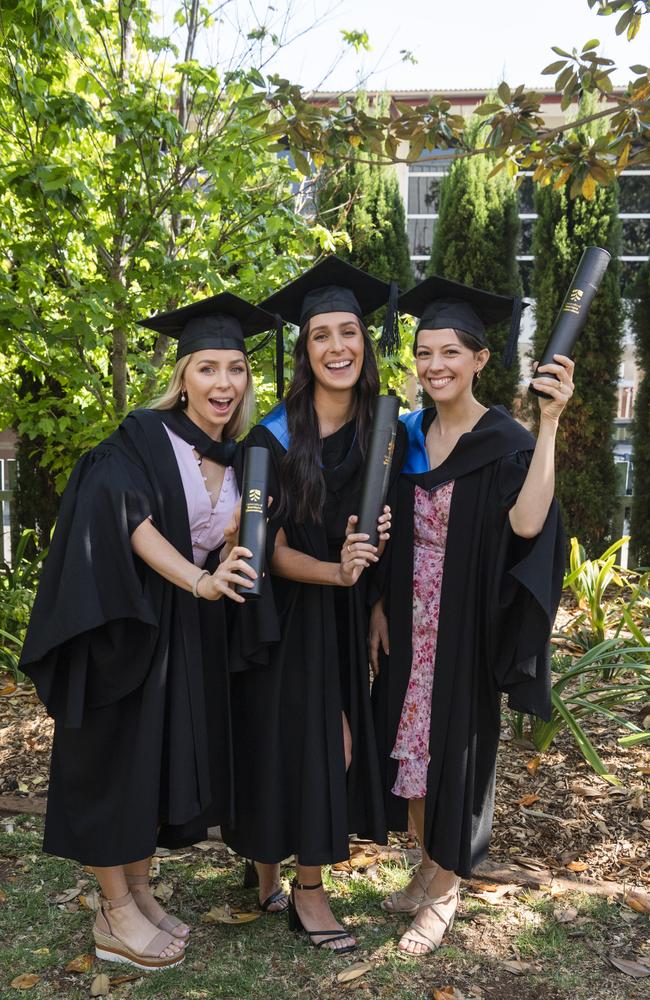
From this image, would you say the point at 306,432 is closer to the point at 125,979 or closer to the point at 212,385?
the point at 212,385

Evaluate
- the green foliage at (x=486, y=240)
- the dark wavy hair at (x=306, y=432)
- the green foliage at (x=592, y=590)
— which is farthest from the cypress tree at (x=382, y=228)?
the dark wavy hair at (x=306, y=432)

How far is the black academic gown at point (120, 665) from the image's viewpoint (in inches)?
99.9

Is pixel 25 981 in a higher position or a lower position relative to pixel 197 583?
lower

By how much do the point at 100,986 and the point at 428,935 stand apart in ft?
3.43

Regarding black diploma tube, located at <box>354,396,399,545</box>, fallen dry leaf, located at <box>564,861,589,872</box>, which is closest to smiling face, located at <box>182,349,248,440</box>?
black diploma tube, located at <box>354,396,399,545</box>

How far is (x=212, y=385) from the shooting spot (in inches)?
108

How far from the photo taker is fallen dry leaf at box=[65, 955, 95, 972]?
8.87 feet

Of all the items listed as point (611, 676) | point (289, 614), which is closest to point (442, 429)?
point (289, 614)

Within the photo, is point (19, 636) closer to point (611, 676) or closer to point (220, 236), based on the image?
point (220, 236)

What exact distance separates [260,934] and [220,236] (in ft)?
11.1

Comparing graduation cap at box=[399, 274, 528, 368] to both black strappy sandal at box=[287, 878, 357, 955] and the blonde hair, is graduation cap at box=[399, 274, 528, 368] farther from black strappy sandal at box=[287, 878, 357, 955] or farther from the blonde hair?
black strappy sandal at box=[287, 878, 357, 955]

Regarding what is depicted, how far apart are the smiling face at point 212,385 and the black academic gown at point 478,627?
647mm

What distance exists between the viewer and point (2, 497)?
836 cm

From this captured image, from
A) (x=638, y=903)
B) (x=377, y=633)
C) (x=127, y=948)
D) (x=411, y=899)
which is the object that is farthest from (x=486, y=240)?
(x=127, y=948)
